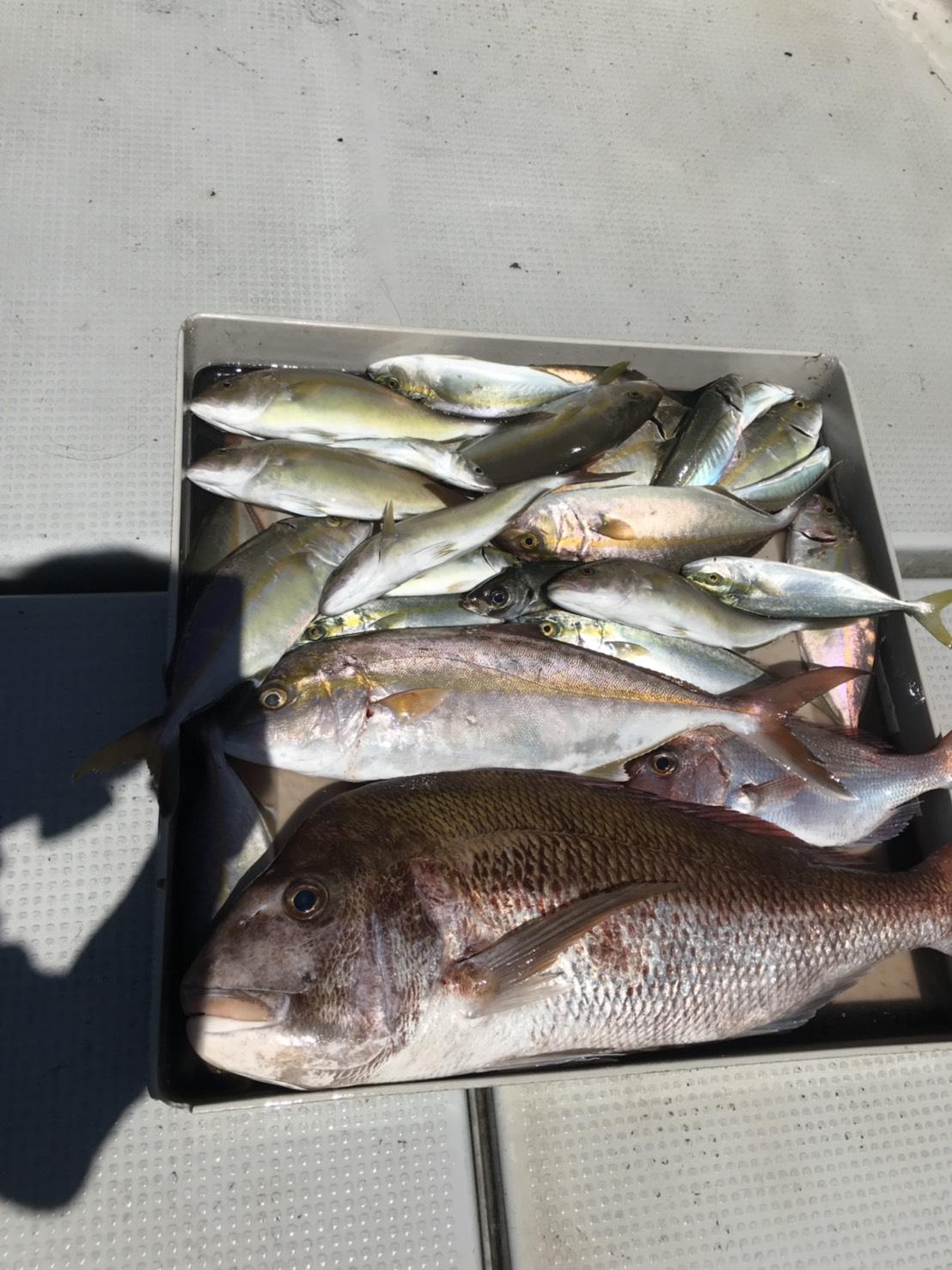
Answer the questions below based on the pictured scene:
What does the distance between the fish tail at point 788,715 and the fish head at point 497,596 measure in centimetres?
35

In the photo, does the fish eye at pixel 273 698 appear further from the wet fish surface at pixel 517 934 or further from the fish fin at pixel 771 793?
the fish fin at pixel 771 793

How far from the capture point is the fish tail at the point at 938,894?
1.14m

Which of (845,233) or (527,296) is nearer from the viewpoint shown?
(527,296)

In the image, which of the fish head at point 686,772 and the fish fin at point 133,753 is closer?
the fish fin at point 133,753

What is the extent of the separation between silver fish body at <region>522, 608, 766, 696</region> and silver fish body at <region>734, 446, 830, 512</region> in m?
0.32

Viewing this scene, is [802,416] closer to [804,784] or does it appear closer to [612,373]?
[612,373]

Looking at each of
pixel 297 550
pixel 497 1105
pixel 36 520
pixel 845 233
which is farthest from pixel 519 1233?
pixel 845 233

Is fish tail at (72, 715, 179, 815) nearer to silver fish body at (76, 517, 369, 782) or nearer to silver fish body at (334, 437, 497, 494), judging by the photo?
silver fish body at (76, 517, 369, 782)

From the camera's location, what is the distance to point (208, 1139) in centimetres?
108

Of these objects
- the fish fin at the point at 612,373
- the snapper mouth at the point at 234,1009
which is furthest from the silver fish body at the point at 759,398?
the snapper mouth at the point at 234,1009

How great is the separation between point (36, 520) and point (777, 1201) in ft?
5.08

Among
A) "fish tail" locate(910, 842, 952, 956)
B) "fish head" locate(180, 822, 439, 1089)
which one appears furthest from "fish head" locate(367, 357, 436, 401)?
"fish tail" locate(910, 842, 952, 956)

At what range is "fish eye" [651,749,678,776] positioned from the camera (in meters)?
1.18

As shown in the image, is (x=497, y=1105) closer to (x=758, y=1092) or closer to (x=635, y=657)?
(x=758, y=1092)
